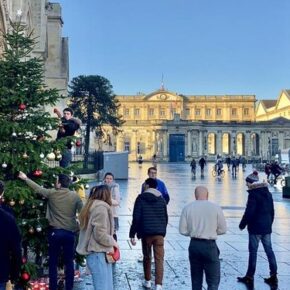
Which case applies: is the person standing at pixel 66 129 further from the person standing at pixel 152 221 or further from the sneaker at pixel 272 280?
the sneaker at pixel 272 280

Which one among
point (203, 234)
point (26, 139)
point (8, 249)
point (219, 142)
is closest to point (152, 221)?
point (203, 234)

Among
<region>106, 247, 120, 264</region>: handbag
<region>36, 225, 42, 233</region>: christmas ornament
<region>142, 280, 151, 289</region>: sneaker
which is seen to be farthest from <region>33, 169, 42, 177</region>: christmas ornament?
<region>142, 280, 151, 289</region>: sneaker

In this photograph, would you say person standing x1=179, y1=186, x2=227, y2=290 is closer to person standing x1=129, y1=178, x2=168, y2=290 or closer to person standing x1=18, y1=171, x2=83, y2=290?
person standing x1=129, y1=178, x2=168, y2=290

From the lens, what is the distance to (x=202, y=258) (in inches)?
253

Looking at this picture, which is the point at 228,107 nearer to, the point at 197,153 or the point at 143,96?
the point at 143,96

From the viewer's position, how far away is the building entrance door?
11100 centimetres

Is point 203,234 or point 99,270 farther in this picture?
point 203,234

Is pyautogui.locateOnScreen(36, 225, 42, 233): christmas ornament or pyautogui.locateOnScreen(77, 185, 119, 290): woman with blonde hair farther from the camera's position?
pyautogui.locateOnScreen(36, 225, 42, 233): christmas ornament

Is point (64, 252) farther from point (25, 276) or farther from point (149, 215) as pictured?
point (149, 215)

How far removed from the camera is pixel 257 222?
27.9 ft

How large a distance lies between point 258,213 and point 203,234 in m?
2.43

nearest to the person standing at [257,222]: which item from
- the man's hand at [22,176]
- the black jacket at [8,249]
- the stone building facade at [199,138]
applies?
the man's hand at [22,176]

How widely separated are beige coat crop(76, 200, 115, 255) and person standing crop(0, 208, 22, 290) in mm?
1072

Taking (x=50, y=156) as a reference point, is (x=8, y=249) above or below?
below
